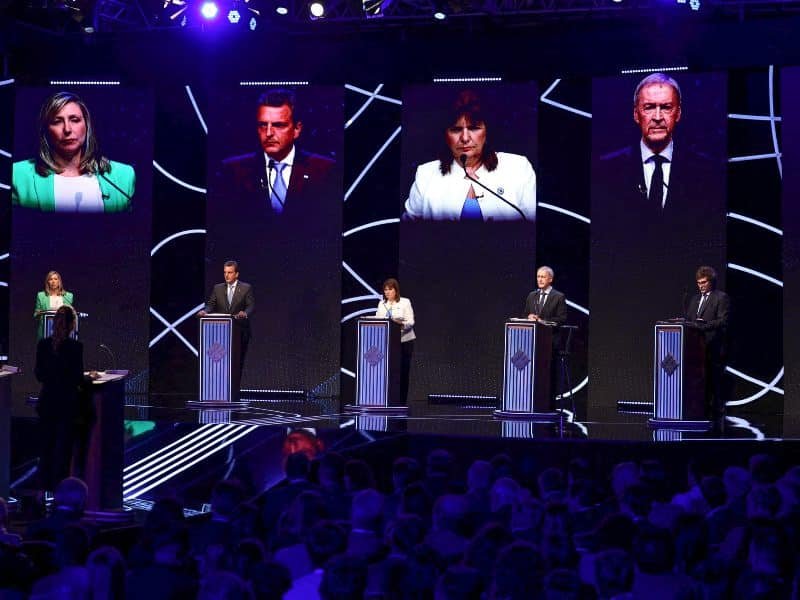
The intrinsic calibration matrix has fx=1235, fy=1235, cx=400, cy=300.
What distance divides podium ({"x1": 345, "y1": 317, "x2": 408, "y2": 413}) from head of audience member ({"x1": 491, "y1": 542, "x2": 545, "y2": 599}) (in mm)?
8005

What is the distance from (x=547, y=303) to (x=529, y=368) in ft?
2.04

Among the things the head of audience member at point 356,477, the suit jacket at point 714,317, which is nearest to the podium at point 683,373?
the suit jacket at point 714,317

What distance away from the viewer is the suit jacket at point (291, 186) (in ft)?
43.1

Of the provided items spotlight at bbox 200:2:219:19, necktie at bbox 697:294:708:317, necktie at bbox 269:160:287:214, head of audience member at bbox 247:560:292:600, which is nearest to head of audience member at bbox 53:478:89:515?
head of audience member at bbox 247:560:292:600

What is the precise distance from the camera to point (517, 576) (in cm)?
327

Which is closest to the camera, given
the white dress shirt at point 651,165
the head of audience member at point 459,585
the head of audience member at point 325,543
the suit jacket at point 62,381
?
the head of audience member at point 459,585

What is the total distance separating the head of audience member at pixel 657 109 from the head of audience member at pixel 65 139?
5727mm

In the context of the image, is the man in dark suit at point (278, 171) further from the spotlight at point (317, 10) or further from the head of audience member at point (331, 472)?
the head of audience member at point (331, 472)

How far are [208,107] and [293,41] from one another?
1.19 m

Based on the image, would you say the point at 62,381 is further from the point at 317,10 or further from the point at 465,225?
the point at 465,225

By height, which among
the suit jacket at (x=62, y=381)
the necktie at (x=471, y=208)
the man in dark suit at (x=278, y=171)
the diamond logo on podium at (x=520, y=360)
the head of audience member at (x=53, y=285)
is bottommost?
the suit jacket at (x=62, y=381)

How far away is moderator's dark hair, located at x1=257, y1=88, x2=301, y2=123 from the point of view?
43.5 feet

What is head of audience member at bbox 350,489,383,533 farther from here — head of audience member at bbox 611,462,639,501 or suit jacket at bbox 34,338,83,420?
suit jacket at bbox 34,338,83,420

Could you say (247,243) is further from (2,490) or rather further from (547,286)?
(2,490)
